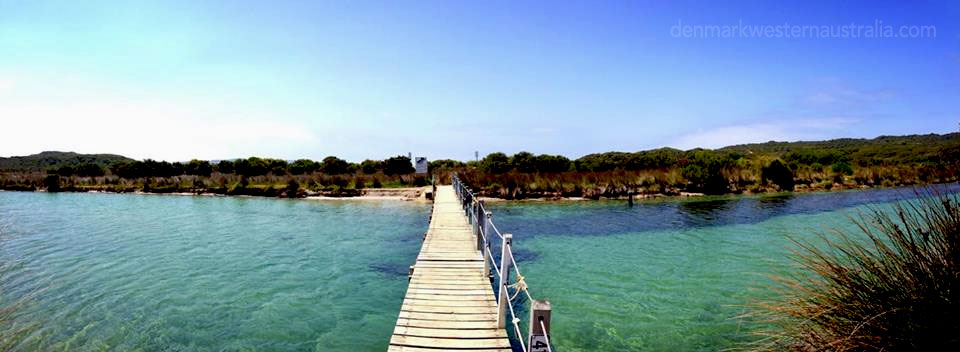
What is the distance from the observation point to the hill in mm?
78300

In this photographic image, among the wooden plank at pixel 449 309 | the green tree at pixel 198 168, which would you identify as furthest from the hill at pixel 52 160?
the wooden plank at pixel 449 309

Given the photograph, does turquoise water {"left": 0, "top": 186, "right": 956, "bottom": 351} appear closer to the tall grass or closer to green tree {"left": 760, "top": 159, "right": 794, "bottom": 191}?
the tall grass

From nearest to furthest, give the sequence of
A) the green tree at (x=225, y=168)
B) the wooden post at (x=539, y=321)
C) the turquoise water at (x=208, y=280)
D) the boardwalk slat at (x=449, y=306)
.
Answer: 1. the wooden post at (x=539, y=321)
2. the boardwalk slat at (x=449, y=306)
3. the turquoise water at (x=208, y=280)
4. the green tree at (x=225, y=168)

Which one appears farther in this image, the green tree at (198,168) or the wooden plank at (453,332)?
the green tree at (198,168)

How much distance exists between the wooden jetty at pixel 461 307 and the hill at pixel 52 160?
89780 mm

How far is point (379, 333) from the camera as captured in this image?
7680mm

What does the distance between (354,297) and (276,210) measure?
635 inches

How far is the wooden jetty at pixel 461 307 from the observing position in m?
5.29

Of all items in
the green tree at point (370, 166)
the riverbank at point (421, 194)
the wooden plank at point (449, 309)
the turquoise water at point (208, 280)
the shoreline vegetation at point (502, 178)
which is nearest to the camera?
the wooden plank at point (449, 309)

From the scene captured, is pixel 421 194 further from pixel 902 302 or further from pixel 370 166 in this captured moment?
pixel 902 302

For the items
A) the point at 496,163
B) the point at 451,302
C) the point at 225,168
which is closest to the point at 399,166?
the point at 496,163

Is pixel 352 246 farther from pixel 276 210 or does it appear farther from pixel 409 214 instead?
pixel 276 210

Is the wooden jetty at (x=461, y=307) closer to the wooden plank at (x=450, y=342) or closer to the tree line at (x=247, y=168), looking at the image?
the wooden plank at (x=450, y=342)

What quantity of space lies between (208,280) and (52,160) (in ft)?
365
